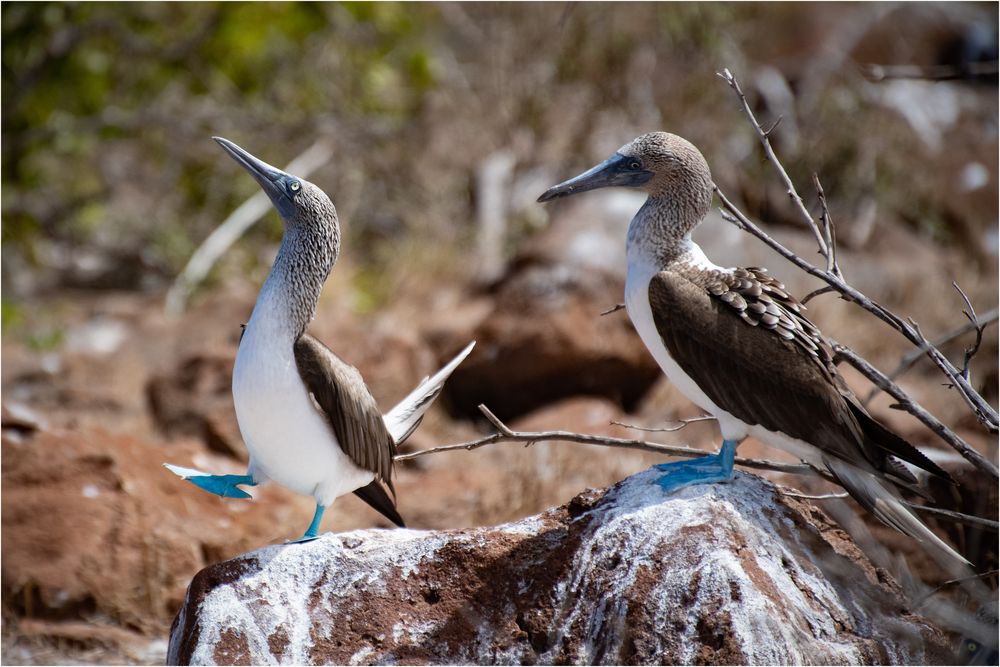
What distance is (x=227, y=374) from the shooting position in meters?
8.00

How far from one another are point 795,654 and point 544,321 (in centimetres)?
518

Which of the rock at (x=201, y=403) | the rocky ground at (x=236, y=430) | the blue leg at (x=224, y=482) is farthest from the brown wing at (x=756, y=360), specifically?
the rock at (x=201, y=403)

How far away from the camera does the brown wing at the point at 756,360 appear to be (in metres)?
3.63

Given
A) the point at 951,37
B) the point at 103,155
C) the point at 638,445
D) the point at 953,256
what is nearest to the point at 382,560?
the point at 638,445

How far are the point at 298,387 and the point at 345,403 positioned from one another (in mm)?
178

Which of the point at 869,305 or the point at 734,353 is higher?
the point at 869,305

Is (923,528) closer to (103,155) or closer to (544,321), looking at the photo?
(544,321)

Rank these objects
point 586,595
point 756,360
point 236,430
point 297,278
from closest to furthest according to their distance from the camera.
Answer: point 586,595 < point 756,360 < point 297,278 < point 236,430

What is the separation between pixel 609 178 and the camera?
399cm

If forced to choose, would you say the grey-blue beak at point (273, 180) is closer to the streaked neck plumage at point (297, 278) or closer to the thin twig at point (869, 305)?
the streaked neck plumage at point (297, 278)

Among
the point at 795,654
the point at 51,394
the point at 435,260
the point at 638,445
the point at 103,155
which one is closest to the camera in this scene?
the point at 795,654

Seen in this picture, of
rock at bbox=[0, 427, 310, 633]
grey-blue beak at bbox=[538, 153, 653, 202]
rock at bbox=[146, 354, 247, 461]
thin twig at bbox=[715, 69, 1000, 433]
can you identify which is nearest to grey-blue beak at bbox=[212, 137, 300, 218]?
grey-blue beak at bbox=[538, 153, 653, 202]

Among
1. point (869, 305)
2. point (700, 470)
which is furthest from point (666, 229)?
point (700, 470)

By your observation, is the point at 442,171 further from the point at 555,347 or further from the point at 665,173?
the point at 665,173
